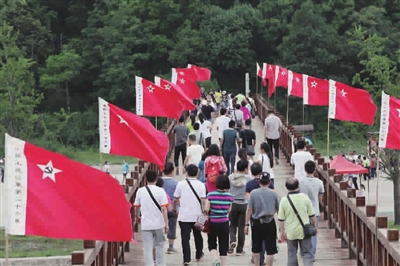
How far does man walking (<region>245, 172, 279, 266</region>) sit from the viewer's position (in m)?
12.8

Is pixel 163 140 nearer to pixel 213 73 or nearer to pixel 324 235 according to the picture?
pixel 324 235

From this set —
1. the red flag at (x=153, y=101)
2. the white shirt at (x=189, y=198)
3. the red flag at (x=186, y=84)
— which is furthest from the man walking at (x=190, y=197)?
the red flag at (x=186, y=84)

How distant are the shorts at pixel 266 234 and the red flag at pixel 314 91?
10.1 metres

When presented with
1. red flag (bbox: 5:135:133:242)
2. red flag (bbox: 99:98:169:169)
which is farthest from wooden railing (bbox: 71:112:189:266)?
red flag (bbox: 5:135:133:242)

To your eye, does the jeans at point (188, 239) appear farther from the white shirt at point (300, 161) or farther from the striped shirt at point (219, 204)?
the white shirt at point (300, 161)

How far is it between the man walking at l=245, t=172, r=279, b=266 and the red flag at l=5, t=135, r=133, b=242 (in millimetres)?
3920

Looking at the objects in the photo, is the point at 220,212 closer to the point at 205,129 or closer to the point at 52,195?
the point at 52,195

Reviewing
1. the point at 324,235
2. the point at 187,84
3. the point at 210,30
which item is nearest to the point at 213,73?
the point at 210,30

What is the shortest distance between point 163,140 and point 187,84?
16.4 metres

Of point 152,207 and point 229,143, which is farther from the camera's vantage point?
point 229,143

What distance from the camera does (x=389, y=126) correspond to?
12.1 metres

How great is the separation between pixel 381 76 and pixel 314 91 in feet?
93.3

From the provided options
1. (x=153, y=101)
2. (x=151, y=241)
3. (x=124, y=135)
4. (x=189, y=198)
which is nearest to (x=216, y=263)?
(x=189, y=198)

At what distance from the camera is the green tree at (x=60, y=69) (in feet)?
222
